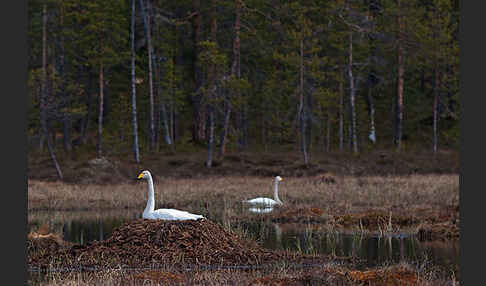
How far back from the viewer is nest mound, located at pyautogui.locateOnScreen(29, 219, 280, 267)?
604 inches

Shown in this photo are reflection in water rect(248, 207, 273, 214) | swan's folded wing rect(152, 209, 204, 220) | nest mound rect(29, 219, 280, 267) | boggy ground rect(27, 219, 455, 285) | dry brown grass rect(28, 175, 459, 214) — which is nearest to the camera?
boggy ground rect(27, 219, 455, 285)

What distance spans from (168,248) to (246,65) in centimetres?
4464

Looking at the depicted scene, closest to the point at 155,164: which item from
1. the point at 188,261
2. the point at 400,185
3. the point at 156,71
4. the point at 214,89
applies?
the point at 214,89

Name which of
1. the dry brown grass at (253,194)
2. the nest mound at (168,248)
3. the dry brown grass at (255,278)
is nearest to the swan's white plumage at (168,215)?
the nest mound at (168,248)

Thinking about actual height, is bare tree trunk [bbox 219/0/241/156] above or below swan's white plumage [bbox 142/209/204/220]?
above

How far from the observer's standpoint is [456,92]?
5438 centimetres

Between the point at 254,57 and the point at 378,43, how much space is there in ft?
32.1

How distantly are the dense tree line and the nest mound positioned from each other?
24522mm

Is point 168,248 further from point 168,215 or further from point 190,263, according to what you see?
point 168,215

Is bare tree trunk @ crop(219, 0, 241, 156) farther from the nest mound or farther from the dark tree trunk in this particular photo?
the nest mound

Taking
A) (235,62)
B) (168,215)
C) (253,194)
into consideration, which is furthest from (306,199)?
(235,62)

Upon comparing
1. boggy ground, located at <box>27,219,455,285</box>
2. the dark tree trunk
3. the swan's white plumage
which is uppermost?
the dark tree trunk

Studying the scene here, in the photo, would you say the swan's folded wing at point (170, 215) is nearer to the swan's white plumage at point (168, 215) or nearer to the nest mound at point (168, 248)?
the swan's white plumage at point (168, 215)

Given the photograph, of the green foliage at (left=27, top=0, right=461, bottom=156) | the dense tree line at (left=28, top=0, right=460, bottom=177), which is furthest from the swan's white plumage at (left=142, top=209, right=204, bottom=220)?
the green foliage at (left=27, top=0, right=461, bottom=156)
